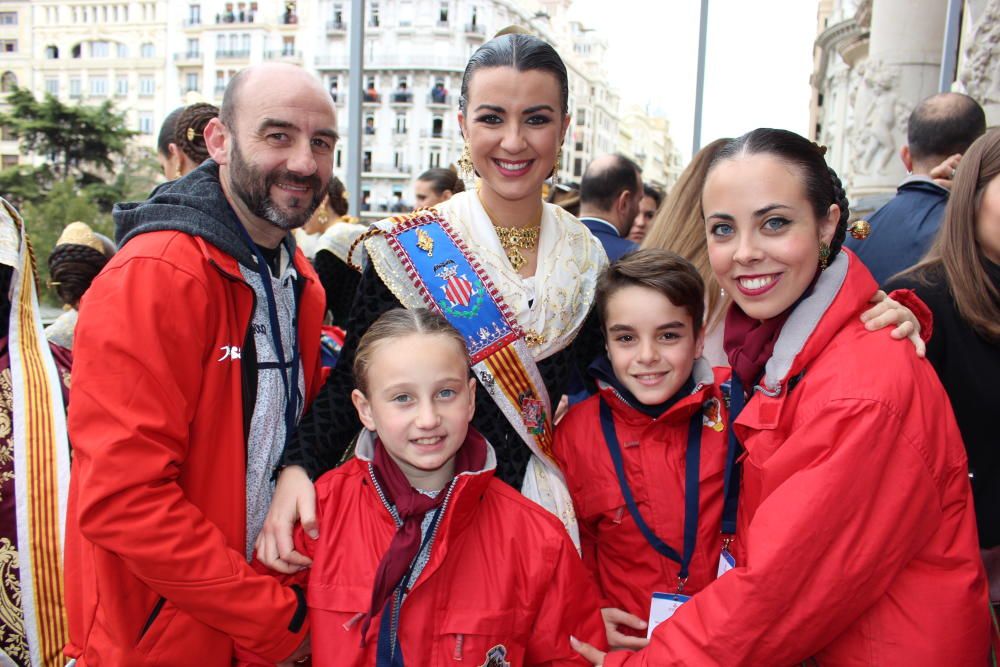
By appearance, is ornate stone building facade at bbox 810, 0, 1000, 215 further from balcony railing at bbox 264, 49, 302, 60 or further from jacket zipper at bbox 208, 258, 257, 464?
balcony railing at bbox 264, 49, 302, 60

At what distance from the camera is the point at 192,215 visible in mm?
1655

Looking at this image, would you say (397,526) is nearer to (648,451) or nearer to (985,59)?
(648,451)

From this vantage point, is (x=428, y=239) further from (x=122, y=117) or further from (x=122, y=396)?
(x=122, y=117)

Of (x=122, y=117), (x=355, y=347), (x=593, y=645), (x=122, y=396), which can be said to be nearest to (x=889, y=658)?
(x=593, y=645)

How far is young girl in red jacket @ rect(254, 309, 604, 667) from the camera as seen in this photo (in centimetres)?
164

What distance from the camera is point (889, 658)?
1325 mm

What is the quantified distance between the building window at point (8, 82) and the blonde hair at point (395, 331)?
17.6 metres

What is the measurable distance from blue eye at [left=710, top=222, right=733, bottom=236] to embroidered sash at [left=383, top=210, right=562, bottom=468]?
1.98 ft

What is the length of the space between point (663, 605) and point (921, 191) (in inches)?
85.6

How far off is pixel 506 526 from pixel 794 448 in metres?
0.70

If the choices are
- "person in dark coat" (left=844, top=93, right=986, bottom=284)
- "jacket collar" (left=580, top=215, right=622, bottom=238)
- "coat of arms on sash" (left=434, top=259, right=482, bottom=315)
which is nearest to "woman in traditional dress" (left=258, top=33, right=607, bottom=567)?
"coat of arms on sash" (left=434, top=259, right=482, bottom=315)

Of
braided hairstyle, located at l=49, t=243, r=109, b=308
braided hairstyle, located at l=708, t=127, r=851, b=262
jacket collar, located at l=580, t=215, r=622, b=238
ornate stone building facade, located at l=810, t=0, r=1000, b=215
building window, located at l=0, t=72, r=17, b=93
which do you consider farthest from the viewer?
building window, located at l=0, t=72, r=17, b=93

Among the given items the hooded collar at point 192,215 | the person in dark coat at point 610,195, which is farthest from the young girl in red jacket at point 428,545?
the person in dark coat at point 610,195

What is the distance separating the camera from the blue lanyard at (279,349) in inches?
71.0
